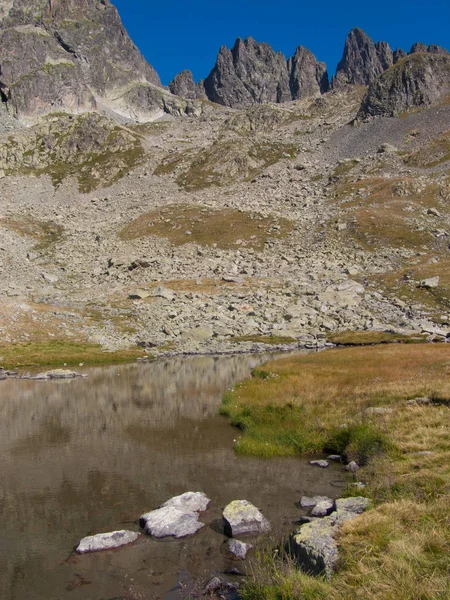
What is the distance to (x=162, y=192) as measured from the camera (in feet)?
471

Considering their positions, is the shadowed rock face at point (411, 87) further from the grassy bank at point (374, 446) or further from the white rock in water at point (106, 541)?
the white rock in water at point (106, 541)

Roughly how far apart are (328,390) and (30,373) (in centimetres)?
3073

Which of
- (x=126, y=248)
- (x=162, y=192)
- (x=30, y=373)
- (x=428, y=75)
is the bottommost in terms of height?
(x=30, y=373)

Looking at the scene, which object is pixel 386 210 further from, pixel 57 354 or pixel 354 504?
pixel 354 504

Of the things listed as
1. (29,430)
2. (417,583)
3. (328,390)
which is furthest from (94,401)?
(417,583)

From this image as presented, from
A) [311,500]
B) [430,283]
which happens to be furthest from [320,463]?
[430,283]

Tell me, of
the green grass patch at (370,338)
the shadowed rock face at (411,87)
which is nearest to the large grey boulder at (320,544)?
the green grass patch at (370,338)

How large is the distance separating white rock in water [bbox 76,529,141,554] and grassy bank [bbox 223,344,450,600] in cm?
374

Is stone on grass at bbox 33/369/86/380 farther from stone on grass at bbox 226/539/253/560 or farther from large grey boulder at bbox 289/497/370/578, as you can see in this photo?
large grey boulder at bbox 289/497/370/578

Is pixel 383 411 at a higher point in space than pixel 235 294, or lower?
lower

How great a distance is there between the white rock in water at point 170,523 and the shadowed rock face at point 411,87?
180 metres

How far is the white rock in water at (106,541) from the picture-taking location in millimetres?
11711

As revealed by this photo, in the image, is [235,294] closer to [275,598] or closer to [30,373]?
[30,373]

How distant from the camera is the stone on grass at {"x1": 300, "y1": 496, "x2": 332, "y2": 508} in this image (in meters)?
14.0
